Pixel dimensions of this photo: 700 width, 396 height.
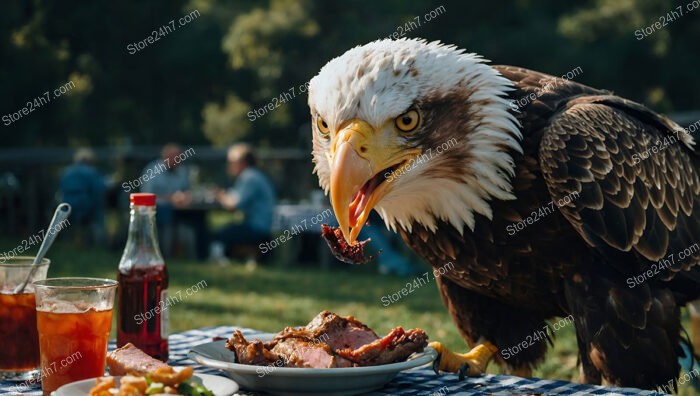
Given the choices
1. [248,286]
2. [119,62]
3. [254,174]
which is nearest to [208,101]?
[119,62]

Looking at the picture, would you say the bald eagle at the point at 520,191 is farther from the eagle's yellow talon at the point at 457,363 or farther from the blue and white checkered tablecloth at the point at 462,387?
the blue and white checkered tablecloth at the point at 462,387

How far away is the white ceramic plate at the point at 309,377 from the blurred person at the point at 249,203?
936 centimetres

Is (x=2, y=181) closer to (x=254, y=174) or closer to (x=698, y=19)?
(x=254, y=174)

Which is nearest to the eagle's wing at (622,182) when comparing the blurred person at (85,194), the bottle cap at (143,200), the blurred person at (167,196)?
the bottle cap at (143,200)

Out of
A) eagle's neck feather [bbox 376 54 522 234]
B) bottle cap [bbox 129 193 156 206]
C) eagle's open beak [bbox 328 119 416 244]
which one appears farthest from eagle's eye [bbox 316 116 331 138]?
bottle cap [bbox 129 193 156 206]

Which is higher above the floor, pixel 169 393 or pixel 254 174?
pixel 254 174

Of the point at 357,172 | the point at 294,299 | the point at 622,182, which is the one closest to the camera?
the point at 357,172

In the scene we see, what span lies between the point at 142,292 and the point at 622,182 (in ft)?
5.76

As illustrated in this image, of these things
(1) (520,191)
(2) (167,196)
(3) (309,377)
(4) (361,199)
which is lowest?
(3) (309,377)

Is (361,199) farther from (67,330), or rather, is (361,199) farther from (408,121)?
(67,330)

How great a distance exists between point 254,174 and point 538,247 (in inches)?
351

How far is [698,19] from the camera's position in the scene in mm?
25859

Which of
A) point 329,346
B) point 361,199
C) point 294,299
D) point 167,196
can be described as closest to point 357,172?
point 361,199

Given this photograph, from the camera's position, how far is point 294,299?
8.87m
